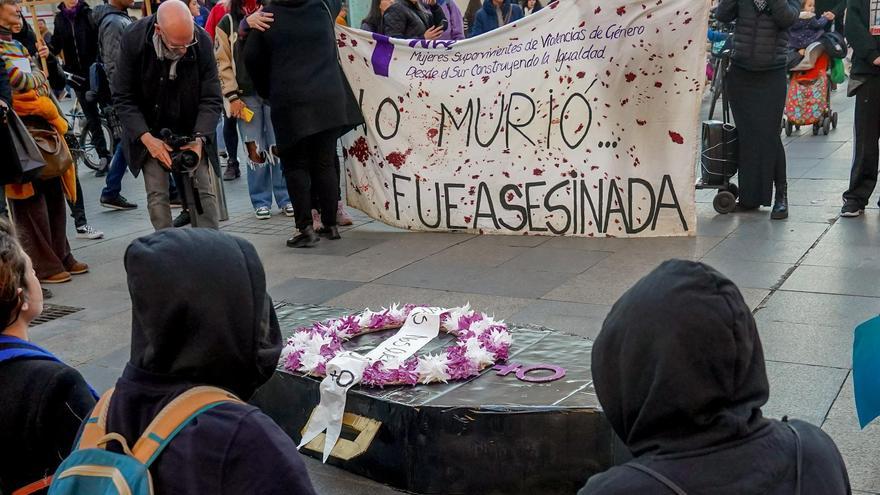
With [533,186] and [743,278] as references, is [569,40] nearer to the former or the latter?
[533,186]

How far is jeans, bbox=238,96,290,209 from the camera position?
8.22 meters

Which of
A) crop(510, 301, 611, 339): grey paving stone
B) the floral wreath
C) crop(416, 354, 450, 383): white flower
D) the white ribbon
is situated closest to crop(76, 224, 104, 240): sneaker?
crop(510, 301, 611, 339): grey paving stone

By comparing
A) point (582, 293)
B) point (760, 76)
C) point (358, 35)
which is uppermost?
point (358, 35)

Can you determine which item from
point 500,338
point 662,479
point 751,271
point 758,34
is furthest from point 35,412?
point 758,34

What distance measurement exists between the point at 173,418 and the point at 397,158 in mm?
5891

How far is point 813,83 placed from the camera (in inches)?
412

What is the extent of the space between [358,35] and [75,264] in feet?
9.13

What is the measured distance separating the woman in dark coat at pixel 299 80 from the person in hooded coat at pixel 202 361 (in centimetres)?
501

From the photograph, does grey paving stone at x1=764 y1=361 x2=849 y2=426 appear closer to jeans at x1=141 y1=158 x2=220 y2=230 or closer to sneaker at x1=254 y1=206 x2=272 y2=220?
jeans at x1=141 y1=158 x2=220 y2=230

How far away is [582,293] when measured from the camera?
5.45m

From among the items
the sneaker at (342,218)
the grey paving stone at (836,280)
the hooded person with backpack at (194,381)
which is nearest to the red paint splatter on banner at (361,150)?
the sneaker at (342,218)

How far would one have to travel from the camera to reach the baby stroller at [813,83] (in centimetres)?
1041

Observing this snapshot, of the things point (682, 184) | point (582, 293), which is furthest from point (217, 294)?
point (682, 184)

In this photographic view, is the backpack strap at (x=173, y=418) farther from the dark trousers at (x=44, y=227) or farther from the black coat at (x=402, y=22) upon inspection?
the black coat at (x=402, y=22)
